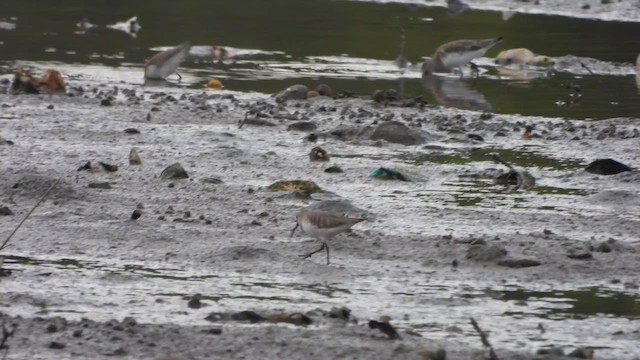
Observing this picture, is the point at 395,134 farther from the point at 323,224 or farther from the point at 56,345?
the point at 56,345

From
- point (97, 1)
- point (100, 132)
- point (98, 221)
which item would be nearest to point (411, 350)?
point (98, 221)

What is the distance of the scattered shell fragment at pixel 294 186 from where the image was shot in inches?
409

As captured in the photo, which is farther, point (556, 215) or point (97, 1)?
point (97, 1)

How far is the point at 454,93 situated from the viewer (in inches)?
643

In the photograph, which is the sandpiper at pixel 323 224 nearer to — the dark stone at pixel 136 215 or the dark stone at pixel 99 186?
A: the dark stone at pixel 136 215

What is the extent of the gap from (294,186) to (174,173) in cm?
90

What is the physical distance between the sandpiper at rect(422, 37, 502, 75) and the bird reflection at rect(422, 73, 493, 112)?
13 centimetres

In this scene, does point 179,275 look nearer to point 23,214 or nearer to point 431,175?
point 23,214

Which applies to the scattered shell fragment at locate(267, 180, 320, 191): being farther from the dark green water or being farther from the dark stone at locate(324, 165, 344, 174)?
the dark green water

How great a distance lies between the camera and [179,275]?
8141mm

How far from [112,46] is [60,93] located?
487 centimetres

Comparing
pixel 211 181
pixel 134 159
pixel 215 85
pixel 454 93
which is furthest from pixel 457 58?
pixel 211 181

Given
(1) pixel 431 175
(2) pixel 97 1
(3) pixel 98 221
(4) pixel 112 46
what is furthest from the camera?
(2) pixel 97 1

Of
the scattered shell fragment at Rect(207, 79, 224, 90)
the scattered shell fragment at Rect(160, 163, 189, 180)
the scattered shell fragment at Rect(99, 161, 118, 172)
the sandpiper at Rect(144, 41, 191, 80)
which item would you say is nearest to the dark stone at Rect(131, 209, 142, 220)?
the scattered shell fragment at Rect(160, 163, 189, 180)
